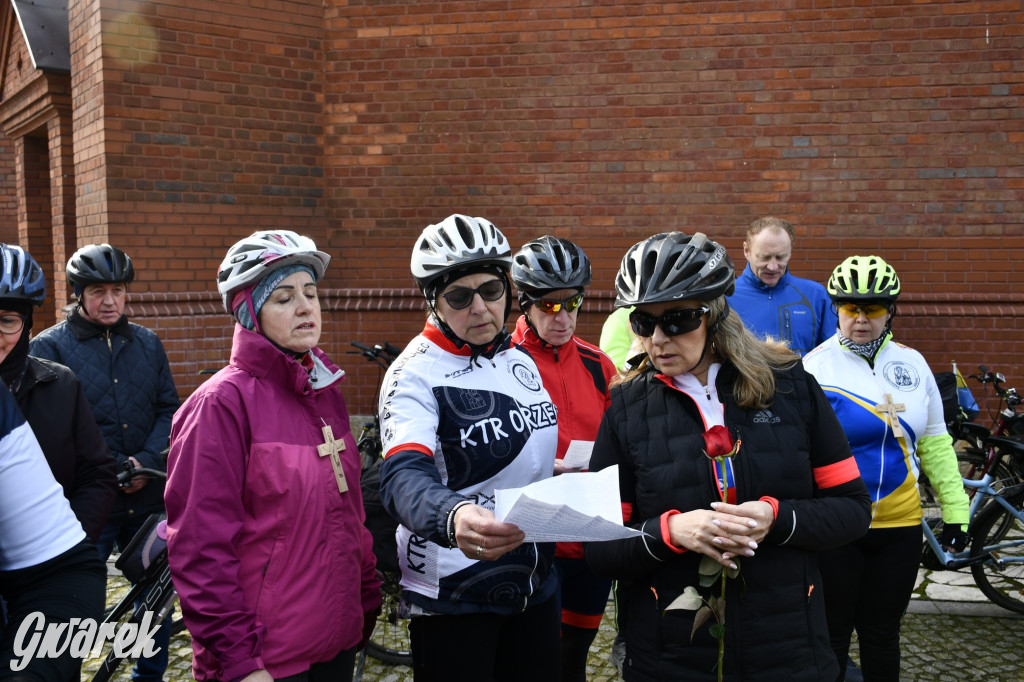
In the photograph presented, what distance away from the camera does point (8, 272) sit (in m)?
2.92

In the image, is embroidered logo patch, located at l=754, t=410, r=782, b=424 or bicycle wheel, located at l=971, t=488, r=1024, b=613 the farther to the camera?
bicycle wheel, located at l=971, t=488, r=1024, b=613

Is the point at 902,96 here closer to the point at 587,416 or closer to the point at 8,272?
the point at 587,416

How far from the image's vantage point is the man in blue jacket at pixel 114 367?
434 cm

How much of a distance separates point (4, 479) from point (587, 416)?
2260 mm

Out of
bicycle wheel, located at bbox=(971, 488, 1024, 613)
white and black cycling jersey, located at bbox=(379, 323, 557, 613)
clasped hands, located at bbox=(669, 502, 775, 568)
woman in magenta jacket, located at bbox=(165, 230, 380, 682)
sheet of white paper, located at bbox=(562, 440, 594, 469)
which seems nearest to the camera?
clasped hands, located at bbox=(669, 502, 775, 568)

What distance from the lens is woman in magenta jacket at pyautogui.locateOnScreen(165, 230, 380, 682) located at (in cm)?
216

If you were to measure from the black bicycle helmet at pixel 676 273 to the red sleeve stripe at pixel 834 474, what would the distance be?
0.55 m

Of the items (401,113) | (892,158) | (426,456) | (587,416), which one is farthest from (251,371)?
(892,158)

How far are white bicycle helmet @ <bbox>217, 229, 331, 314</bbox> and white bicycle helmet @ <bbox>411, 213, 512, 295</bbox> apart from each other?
0.36 metres

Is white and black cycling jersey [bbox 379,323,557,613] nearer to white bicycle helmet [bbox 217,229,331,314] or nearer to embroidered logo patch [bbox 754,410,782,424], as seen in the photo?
white bicycle helmet [bbox 217,229,331,314]

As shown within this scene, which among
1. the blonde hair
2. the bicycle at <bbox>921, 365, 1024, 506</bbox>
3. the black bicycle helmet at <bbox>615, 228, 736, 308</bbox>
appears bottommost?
the bicycle at <bbox>921, 365, 1024, 506</bbox>

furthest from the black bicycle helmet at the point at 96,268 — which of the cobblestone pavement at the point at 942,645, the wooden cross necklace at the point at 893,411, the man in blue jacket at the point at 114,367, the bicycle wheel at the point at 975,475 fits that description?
the bicycle wheel at the point at 975,475

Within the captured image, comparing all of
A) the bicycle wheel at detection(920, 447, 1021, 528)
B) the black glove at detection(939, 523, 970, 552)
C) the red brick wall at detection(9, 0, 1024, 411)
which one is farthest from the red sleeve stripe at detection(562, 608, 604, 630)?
the red brick wall at detection(9, 0, 1024, 411)

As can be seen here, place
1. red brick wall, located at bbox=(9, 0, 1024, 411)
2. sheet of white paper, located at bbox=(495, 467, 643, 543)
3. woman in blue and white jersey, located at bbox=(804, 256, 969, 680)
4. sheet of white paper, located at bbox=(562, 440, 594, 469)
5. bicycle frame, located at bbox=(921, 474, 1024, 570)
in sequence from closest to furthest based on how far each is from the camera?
sheet of white paper, located at bbox=(495, 467, 643, 543)
sheet of white paper, located at bbox=(562, 440, 594, 469)
woman in blue and white jersey, located at bbox=(804, 256, 969, 680)
bicycle frame, located at bbox=(921, 474, 1024, 570)
red brick wall, located at bbox=(9, 0, 1024, 411)
